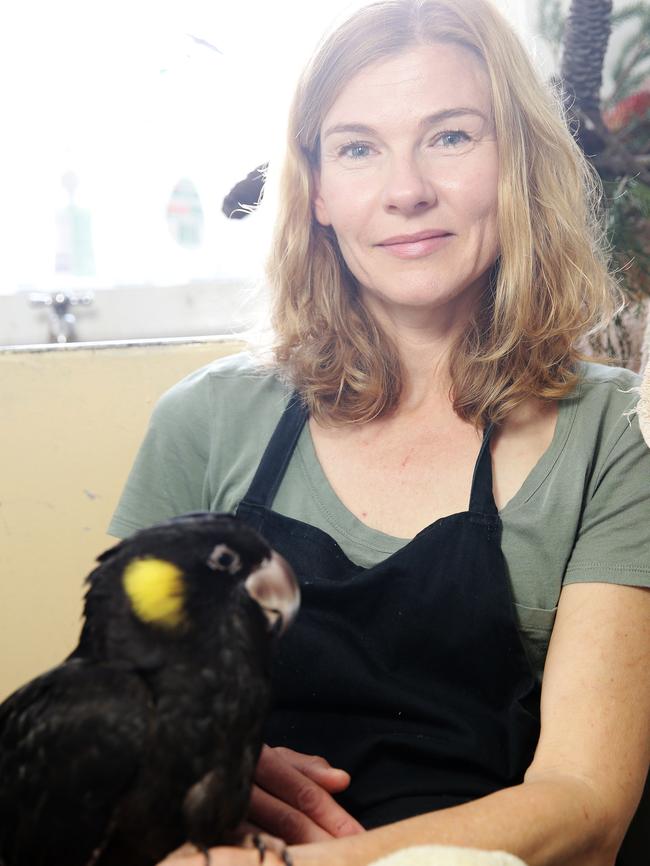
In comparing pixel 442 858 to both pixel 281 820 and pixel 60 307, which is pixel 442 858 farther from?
pixel 60 307

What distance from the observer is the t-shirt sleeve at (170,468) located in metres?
1.15

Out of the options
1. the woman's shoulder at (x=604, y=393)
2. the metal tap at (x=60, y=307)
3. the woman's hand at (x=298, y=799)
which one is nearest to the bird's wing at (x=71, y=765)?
the woman's hand at (x=298, y=799)

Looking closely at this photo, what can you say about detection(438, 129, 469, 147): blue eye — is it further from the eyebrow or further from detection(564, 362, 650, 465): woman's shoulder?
detection(564, 362, 650, 465): woman's shoulder

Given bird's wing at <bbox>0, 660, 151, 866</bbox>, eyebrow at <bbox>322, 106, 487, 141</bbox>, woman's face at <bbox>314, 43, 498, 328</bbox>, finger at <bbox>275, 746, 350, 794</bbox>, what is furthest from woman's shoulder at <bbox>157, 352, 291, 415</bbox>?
bird's wing at <bbox>0, 660, 151, 866</bbox>

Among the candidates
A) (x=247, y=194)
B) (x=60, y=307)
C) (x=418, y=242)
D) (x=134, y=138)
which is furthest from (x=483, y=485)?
(x=134, y=138)

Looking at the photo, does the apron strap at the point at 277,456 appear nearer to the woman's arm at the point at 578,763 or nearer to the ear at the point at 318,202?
the ear at the point at 318,202

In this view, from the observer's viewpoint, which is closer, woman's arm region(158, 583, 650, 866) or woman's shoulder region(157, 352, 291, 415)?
woman's arm region(158, 583, 650, 866)

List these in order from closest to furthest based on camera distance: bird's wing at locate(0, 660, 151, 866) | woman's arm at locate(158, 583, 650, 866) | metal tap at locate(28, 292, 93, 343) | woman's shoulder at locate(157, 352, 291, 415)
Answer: bird's wing at locate(0, 660, 151, 866)
woman's arm at locate(158, 583, 650, 866)
woman's shoulder at locate(157, 352, 291, 415)
metal tap at locate(28, 292, 93, 343)

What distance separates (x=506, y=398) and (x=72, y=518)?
2.28 feet

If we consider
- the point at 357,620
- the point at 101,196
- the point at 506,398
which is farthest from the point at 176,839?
the point at 101,196

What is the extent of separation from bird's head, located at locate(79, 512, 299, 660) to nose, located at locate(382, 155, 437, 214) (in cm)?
51

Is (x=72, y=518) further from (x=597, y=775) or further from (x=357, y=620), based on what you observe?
(x=597, y=775)

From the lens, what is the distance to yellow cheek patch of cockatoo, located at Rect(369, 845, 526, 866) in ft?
2.25

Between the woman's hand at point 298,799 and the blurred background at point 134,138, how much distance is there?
1074 mm
